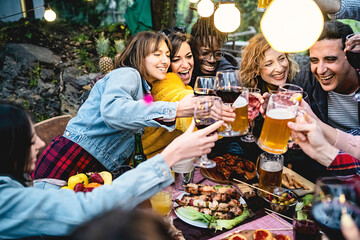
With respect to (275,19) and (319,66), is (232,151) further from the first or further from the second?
(275,19)

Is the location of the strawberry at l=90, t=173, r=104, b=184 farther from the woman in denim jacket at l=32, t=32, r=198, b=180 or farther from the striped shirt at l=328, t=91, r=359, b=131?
the striped shirt at l=328, t=91, r=359, b=131

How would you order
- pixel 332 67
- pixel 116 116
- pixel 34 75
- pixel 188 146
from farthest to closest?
pixel 34 75 < pixel 332 67 < pixel 116 116 < pixel 188 146

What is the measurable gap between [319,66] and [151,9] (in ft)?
20.0

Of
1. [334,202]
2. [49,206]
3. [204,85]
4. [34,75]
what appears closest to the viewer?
[334,202]

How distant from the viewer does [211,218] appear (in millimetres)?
1629

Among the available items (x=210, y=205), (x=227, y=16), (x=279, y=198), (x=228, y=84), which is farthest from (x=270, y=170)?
(x=227, y=16)

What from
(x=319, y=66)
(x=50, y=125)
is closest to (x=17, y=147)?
(x=50, y=125)

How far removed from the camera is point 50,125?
106 inches

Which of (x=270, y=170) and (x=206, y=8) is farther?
(x=206, y=8)

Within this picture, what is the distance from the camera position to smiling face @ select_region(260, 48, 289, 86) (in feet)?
9.93

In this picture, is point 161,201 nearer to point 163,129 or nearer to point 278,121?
point 278,121

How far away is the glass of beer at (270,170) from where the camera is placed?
6.26 ft

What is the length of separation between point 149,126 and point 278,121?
3.44ft

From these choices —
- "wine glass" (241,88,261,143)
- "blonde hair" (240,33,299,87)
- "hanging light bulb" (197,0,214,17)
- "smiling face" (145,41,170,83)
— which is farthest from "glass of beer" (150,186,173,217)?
"hanging light bulb" (197,0,214,17)
